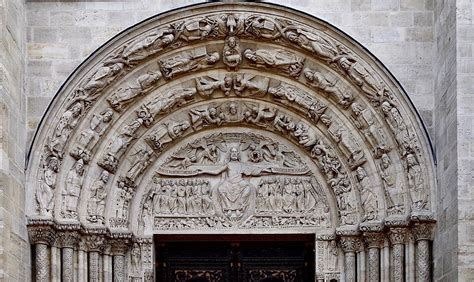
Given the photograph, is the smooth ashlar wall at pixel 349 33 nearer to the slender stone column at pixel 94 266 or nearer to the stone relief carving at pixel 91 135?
the stone relief carving at pixel 91 135

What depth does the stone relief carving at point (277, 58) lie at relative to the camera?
9.30 meters

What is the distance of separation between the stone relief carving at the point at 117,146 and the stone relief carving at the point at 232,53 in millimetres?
1077

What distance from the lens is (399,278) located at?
29.1ft

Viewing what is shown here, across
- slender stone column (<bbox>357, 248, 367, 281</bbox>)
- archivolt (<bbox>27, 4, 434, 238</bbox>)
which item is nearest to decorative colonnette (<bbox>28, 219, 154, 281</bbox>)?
archivolt (<bbox>27, 4, 434, 238</bbox>)

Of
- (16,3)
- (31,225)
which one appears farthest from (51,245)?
(16,3)

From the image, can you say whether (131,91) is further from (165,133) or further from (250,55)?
(250,55)

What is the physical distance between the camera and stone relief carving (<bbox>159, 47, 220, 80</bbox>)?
9.31 metres

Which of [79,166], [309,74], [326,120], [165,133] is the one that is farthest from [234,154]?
[79,166]

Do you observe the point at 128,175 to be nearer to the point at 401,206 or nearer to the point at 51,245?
the point at 51,245

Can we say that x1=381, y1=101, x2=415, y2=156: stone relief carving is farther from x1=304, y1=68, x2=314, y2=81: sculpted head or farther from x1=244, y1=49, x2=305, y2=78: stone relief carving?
x1=244, y1=49, x2=305, y2=78: stone relief carving

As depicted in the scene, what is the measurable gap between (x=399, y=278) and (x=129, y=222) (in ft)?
9.22

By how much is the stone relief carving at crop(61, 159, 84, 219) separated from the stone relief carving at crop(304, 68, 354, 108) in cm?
246

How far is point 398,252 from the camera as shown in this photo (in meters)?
8.92

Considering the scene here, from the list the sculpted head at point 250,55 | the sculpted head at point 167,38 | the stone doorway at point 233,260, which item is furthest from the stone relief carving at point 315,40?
the stone doorway at point 233,260
